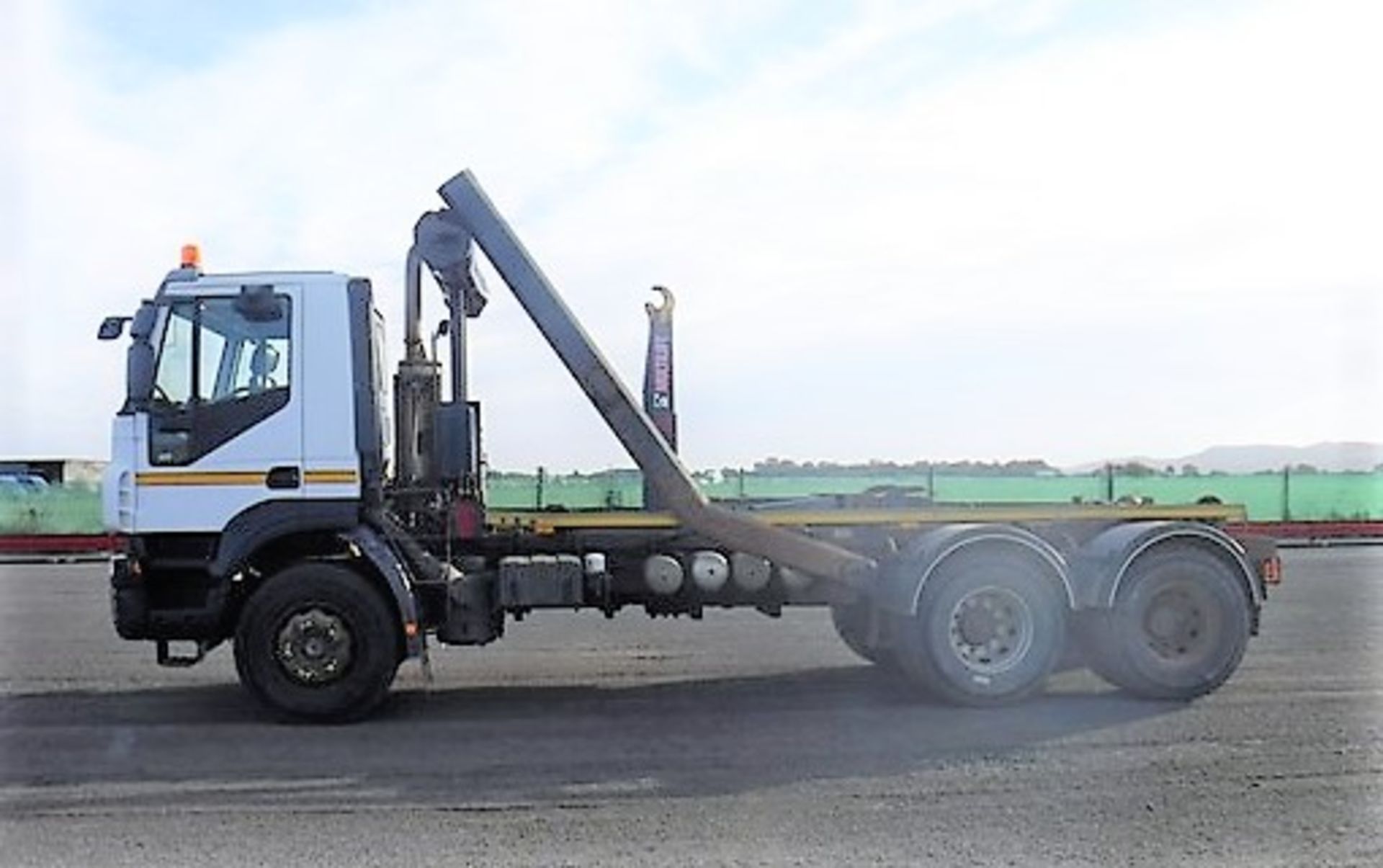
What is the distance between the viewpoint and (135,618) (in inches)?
394

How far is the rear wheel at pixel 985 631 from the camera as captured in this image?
1031 centimetres

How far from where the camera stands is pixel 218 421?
10.0 meters

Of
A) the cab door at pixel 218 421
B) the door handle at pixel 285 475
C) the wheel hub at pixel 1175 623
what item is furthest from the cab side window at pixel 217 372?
the wheel hub at pixel 1175 623

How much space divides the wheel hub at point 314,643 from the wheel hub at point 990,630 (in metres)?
4.05

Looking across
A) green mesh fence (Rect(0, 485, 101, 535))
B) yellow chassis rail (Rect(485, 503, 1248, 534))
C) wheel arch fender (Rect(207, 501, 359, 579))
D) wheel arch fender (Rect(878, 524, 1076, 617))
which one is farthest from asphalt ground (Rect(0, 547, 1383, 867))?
green mesh fence (Rect(0, 485, 101, 535))

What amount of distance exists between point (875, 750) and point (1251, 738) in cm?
235

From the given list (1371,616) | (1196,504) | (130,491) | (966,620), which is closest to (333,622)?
(130,491)

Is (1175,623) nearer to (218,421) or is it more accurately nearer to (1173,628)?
(1173,628)

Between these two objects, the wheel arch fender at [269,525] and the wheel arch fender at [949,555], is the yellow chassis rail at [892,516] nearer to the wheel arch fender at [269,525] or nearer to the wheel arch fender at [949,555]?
the wheel arch fender at [949,555]

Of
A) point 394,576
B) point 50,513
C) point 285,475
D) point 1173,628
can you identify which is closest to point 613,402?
point 394,576

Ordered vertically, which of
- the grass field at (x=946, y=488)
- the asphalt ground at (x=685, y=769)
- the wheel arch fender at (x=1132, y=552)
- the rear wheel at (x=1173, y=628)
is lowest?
the asphalt ground at (x=685, y=769)

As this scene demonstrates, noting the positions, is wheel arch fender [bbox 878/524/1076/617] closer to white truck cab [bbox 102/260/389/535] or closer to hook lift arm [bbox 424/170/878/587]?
hook lift arm [bbox 424/170/878/587]

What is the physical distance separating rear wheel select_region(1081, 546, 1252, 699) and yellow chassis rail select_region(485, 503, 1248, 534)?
0.51 metres

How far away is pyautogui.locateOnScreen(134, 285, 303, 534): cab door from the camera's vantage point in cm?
998
